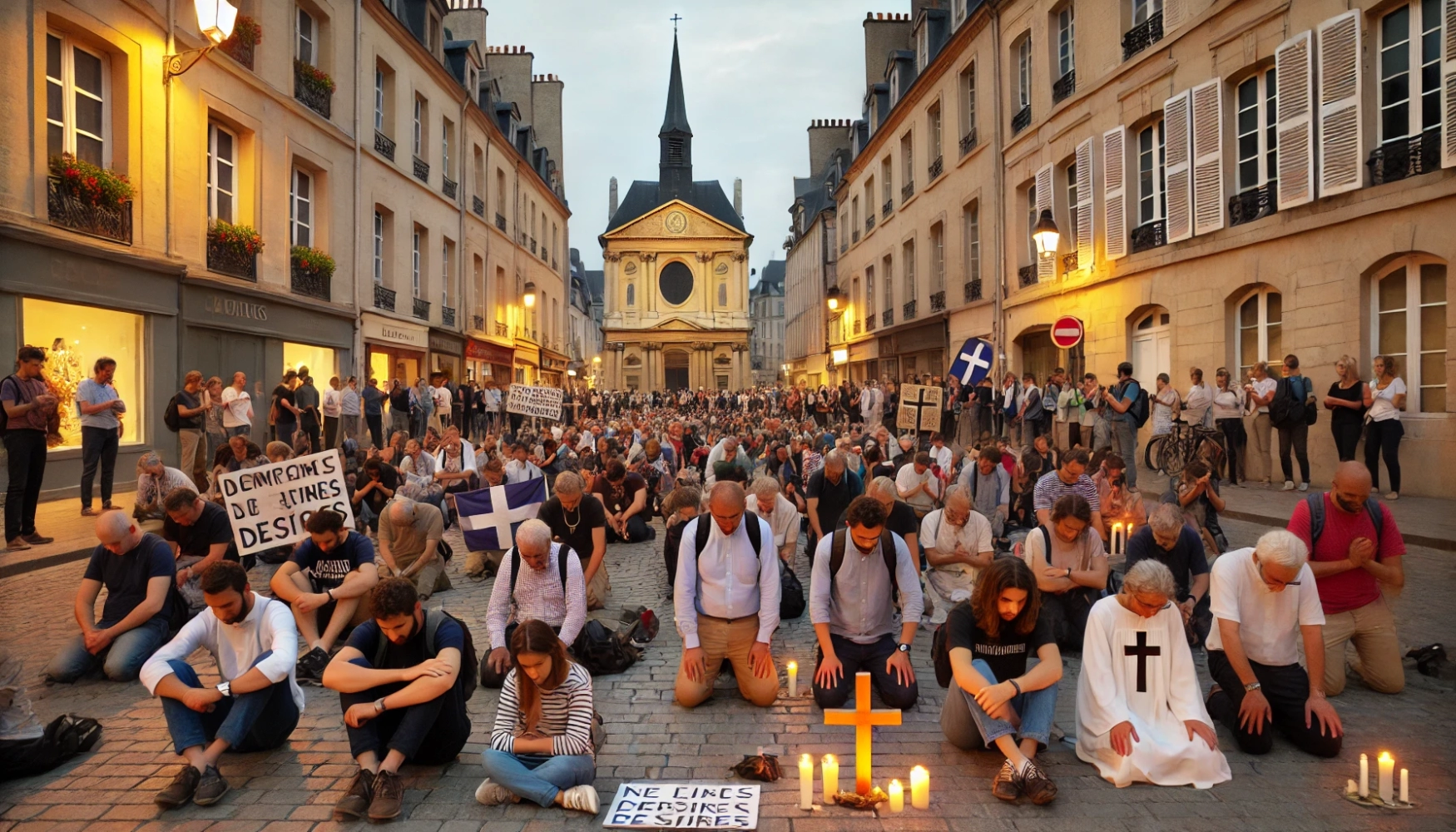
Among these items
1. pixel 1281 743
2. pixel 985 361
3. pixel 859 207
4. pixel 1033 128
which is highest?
pixel 859 207

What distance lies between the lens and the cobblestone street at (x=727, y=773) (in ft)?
12.2

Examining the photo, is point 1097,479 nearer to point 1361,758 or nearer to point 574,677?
point 1361,758

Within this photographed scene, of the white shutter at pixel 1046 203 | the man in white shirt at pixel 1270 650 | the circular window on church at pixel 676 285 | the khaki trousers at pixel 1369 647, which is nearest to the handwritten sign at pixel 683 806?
the man in white shirt at pixel 1270 650

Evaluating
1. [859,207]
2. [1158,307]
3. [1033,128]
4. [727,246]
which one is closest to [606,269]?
[727,246]

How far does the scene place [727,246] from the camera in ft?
231

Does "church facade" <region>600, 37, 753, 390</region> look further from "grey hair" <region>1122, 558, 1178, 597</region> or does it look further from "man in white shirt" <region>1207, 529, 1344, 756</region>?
"grey hair" <region>1122, 558, 1178, 597</region>

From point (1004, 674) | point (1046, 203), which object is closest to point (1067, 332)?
point (1046, 203)

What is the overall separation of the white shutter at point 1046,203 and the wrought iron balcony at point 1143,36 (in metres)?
2.88

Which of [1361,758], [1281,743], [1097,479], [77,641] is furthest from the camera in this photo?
[1097,479]

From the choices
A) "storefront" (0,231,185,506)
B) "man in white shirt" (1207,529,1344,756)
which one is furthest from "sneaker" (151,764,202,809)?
"storefront" (0,231,185,506)

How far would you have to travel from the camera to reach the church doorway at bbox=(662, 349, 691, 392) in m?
71.1

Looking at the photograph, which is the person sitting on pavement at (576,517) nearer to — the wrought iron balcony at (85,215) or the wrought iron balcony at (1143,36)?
the wrought iron balcony at (85,215)

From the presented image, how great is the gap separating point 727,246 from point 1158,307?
5686cm

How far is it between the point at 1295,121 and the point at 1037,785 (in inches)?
472
